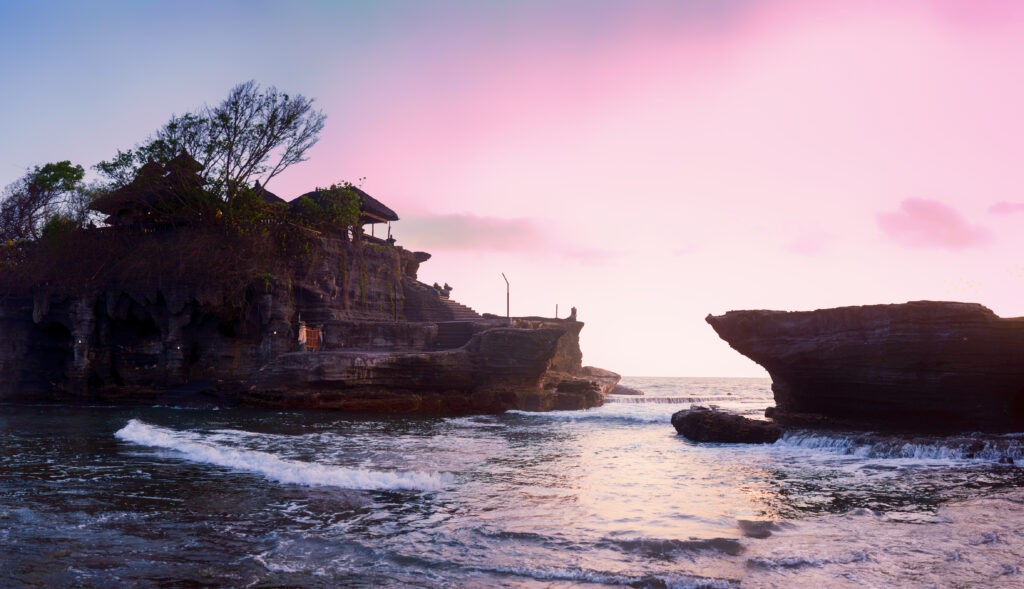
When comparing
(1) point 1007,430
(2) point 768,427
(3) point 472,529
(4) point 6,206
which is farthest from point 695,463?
(4) point 6,206

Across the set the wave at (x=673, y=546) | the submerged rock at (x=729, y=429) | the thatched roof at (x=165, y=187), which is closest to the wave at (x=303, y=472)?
the wave at (x=673, y=546)

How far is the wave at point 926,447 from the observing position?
14.0 m

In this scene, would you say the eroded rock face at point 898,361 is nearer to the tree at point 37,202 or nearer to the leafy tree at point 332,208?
the leafy tree at point 332,208

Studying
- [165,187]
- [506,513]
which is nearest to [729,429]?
[506,513]

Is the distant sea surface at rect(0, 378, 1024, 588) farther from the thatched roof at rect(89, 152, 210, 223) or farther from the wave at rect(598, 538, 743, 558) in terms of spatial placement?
the thatched roof at rect(89, 152, 210, 223)

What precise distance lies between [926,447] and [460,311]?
25.6 meters

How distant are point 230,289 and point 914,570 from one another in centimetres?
2854

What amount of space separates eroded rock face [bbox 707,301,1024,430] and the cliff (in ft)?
36.5

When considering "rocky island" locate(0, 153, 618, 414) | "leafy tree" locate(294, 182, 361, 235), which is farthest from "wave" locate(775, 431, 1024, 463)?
"leafy tree" locate(294, 182, 361, 235)

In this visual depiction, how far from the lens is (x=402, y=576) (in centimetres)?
574

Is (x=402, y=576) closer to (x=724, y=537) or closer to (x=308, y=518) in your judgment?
(x=308, y=518)

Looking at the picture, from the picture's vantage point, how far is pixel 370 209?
3834 centimetres

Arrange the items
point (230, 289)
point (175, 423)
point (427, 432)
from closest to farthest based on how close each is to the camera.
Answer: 1. point (427, 432)
2. point (175, 423)
3. point (230, 289)

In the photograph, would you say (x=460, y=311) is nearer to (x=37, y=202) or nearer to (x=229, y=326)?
(x=229, y=326)
